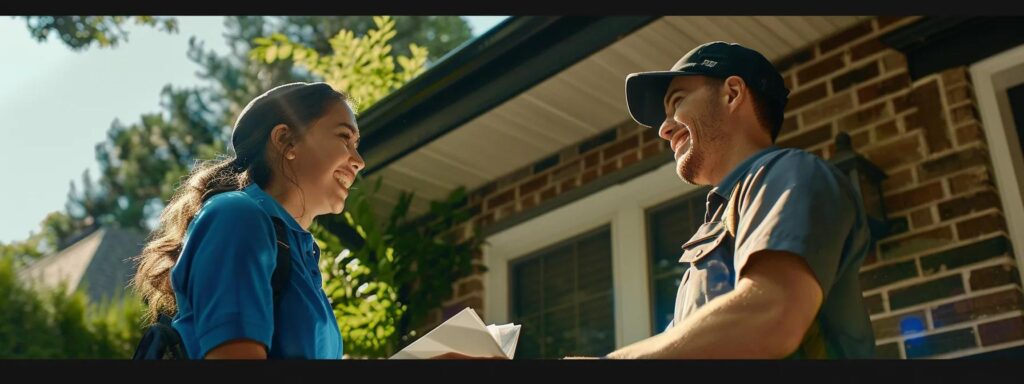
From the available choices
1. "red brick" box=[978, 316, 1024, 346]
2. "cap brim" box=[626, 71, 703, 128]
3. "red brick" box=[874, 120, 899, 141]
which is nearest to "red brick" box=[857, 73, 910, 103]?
"red brick" box=[874, 120, 899, 141]

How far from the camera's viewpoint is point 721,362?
971 mm

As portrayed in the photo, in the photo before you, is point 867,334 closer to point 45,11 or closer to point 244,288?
point 244,288

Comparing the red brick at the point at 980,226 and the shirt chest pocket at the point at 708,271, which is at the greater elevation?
the red brick at the point at 980,226

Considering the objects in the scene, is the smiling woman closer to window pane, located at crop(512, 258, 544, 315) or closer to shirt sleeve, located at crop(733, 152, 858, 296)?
shirt sleeve, located at crop(733, 152, 858, 296)

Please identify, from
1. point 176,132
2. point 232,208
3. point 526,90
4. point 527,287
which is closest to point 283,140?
point 232,208

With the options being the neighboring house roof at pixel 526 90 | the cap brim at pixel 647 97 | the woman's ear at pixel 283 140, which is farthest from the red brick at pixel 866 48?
the woman's ear at pixel 283 140

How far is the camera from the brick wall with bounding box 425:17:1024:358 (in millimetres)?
3568

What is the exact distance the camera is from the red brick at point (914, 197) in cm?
382

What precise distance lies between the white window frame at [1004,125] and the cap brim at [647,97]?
81.8 inches

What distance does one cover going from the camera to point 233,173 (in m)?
2.00

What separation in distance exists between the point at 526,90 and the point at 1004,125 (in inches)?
72.1

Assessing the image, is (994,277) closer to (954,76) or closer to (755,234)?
(954,76)

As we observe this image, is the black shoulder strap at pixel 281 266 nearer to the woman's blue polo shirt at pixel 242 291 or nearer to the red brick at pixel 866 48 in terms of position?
the woman's blue polo shirt at pixel 242 291

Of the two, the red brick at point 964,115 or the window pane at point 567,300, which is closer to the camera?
the red brick at point 964,115
